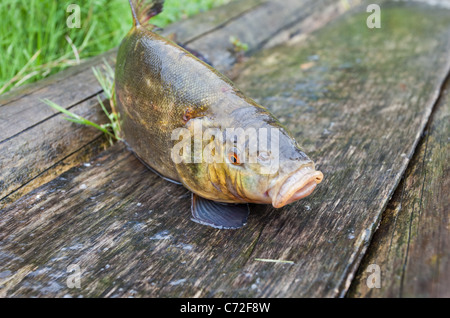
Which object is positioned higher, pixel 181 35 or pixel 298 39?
pixel 181 35

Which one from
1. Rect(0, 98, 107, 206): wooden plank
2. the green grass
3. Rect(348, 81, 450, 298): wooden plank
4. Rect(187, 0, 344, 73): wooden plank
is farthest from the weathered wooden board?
Rect(348, 81, 450, 298): wooden plank

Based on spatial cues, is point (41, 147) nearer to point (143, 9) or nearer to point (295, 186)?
point (143, 9)

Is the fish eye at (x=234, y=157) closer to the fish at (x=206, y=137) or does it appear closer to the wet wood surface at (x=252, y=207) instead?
the fish at (x=206, y=137)

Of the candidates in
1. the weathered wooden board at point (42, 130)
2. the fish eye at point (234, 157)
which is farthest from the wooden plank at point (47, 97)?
the fish eye at point (234, 157)

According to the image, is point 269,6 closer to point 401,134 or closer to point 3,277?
point 401,134

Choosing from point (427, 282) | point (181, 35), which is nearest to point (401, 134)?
point (427, 282)

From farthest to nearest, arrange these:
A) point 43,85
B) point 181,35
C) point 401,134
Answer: point 181,35 → point 43,85 → point 401,134
